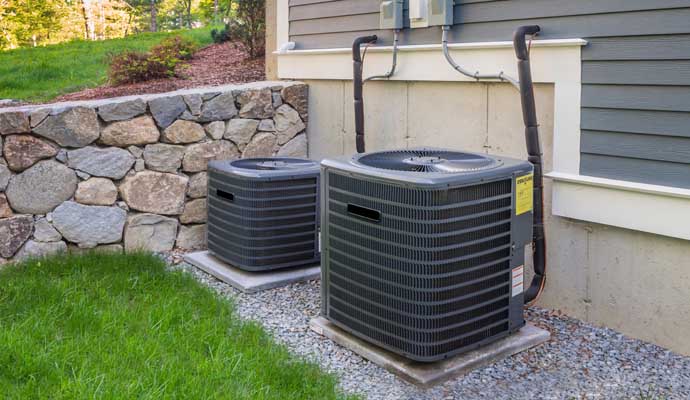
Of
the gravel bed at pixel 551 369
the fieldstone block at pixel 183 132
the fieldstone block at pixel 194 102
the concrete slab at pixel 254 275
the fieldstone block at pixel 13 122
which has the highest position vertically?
the fieldstone block at pixel 194 102

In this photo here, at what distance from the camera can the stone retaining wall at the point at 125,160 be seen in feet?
13.2

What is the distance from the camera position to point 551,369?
2.88 m

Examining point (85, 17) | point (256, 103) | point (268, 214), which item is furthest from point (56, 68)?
point (85, 17)

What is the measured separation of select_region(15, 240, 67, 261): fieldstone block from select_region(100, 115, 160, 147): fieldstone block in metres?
0.69

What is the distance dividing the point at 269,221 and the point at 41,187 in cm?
138

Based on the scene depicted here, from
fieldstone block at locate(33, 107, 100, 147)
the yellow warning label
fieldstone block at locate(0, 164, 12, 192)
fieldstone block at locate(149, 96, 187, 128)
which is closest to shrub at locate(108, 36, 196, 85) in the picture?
fieldstone block at locate(149, 96, 187, 128)

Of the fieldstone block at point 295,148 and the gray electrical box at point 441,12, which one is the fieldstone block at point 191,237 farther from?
the gray electrical box at point 441,12

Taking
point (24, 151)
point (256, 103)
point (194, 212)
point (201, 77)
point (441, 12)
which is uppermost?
point (441, 12)

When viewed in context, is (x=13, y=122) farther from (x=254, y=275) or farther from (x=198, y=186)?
(x=254, y=275)

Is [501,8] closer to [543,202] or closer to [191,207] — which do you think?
[543,202]

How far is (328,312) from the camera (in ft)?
10.5

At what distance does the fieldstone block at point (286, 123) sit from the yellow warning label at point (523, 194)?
242 cm

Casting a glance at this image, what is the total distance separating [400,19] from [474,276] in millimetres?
1927

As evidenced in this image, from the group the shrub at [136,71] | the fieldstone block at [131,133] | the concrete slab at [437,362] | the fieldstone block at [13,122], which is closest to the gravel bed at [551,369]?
the concrete slab at [437,362]
